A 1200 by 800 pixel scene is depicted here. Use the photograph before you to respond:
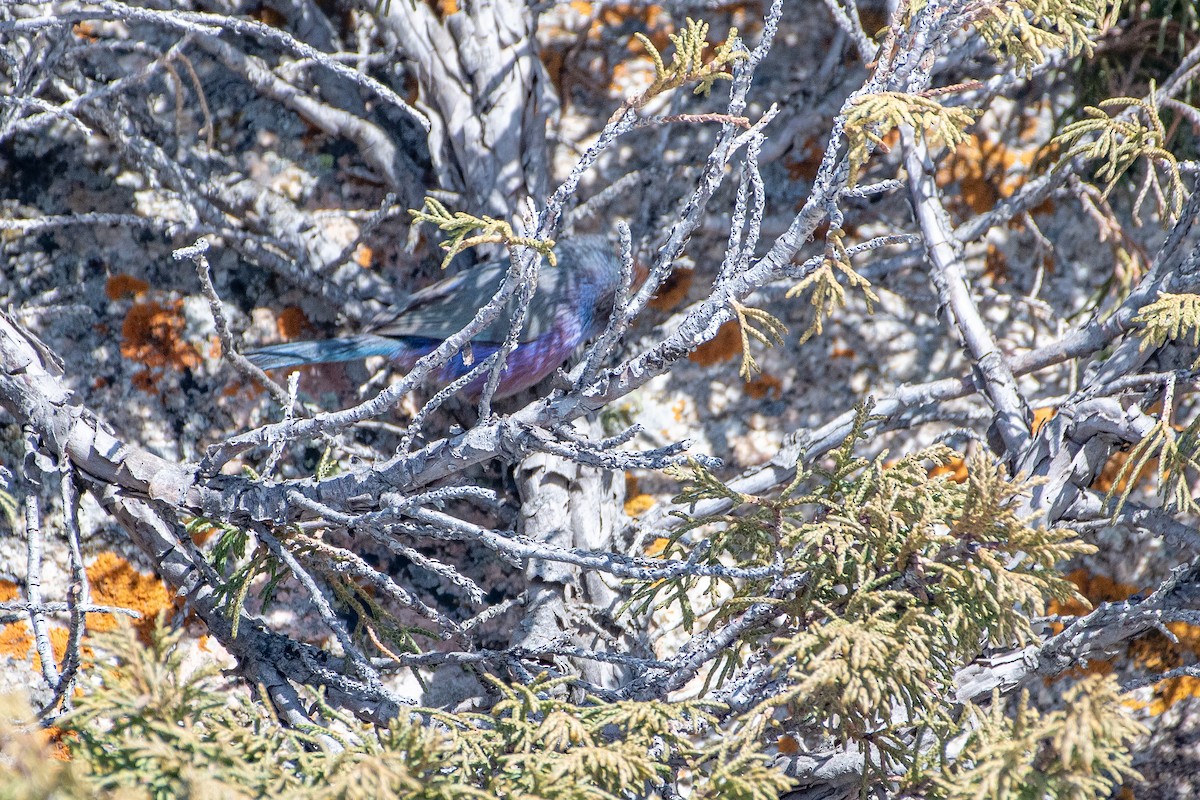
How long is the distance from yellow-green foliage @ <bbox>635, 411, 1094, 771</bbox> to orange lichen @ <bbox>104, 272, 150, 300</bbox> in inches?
75.9

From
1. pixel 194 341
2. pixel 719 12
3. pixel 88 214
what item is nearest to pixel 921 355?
pixel 719 12

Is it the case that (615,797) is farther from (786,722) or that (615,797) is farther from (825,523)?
(825,523)

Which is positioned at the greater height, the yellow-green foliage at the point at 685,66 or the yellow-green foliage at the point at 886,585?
the yellow-green foliage at the point at 685,66

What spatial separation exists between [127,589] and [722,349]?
6.28ft

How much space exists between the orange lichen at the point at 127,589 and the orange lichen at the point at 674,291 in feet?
5.63

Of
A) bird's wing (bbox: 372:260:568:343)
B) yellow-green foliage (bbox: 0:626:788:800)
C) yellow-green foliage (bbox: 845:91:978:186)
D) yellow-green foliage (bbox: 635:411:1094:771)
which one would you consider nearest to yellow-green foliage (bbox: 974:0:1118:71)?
yellow-green foliage (bbox: 845:91:978:186)

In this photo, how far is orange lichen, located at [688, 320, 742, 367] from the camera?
3055 millimetres

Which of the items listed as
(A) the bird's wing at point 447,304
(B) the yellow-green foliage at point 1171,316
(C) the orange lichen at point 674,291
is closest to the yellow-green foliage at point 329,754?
(B) the yellow-green foliage at point 1171,316

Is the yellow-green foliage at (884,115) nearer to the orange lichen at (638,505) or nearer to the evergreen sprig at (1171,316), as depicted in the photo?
the evergreen sprig at (1171,316)

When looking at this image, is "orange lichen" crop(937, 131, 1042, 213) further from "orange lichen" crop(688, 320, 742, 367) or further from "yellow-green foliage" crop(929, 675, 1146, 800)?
"yellow-green foliage" crop(929, 675, 1146, 800)

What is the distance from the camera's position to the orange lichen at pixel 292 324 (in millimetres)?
2969

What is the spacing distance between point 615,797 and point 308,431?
881mm

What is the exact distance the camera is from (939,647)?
70.7 inches

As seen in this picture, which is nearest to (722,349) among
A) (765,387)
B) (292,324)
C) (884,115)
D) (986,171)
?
(765,387)
